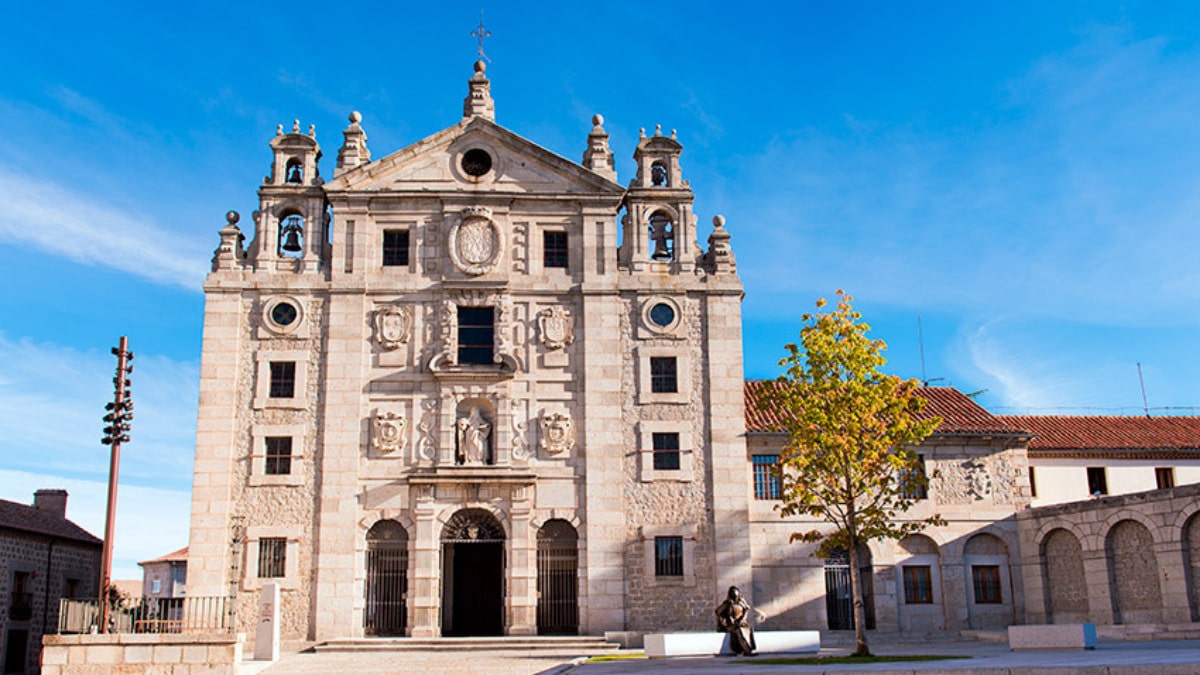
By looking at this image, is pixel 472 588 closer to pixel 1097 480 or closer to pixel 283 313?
pixel 283 313

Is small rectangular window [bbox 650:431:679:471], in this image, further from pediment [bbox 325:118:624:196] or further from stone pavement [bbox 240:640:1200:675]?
pediment [bbox 325:118:624:196]

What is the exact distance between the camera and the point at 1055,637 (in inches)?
986

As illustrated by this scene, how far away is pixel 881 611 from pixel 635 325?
38.2 feet

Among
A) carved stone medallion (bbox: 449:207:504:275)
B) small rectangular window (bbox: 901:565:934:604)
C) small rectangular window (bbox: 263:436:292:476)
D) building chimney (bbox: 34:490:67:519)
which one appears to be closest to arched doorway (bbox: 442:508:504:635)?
small rectangular window (bbox: 263:436:292:476)

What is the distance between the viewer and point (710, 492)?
3250cm

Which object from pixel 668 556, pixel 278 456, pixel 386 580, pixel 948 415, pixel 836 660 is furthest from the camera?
pixel 948 415

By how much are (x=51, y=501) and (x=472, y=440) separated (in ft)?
66.5

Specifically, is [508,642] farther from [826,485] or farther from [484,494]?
[826,485]

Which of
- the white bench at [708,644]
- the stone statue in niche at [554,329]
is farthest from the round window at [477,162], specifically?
the white bench at [708,644]

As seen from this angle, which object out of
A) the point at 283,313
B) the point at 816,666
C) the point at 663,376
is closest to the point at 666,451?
the point at 663,376

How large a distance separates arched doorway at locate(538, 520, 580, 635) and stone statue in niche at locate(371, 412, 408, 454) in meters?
4.91

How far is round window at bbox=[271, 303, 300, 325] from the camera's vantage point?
33062 millimetres

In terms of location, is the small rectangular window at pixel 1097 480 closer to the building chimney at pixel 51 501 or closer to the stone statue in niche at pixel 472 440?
the stone statue in niche at pixel 472 440

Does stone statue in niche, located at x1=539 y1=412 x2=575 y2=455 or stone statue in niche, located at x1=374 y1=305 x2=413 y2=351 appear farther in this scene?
stone statue in niche, located at x1=374 y1=305 x2=413 y2=351
